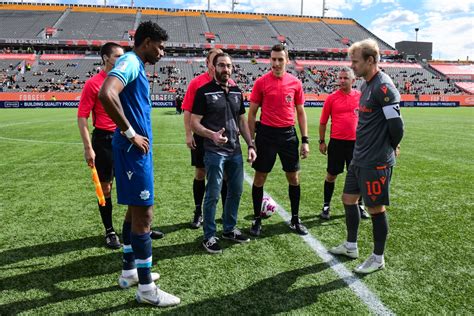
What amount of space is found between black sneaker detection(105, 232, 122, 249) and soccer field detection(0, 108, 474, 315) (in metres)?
0.10

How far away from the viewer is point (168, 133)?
51.2 ft

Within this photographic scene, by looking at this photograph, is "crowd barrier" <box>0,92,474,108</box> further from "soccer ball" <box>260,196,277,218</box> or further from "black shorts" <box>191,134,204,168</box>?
"black shorts" <box>191,134,204,168</box>

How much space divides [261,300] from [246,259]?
2.69ft

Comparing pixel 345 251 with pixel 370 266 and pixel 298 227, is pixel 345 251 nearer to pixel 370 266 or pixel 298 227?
pixel 370 266

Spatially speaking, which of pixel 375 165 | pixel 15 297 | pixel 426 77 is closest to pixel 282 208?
pixel 375 165

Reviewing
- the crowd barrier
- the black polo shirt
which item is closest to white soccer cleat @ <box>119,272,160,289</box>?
the black polo shirt

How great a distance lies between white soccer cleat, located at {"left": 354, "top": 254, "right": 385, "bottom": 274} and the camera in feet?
12.3

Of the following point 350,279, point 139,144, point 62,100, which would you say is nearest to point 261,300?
point 350,279

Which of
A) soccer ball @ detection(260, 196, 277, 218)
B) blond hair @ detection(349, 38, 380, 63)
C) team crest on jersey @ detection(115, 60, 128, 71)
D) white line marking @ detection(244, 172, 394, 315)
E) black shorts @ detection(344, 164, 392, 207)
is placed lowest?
white line marking @ detection(244, 172, 394, 315)

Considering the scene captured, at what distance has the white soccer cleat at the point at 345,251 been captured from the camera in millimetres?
4102

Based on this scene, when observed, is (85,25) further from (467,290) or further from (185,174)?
(467,290)

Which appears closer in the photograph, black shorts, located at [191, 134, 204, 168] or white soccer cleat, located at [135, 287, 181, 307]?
white soccer cleat, located at [135, 287, 181, 307]

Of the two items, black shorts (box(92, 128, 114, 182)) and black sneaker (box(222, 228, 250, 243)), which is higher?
black shorts (box(92, 128, 114, 182))

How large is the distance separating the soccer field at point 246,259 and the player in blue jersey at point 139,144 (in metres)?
0.32
